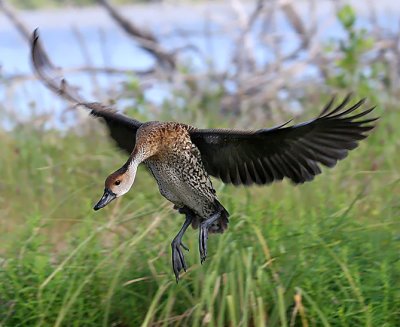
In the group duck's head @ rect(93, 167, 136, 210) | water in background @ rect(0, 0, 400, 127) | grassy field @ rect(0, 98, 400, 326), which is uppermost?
water in background @ rect(0, 0, 400, 127)

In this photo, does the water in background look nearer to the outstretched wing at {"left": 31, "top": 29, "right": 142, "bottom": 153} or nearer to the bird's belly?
the outstretched wing at {"left": 31, "top": 29, "right": 142, "bottom": 153}

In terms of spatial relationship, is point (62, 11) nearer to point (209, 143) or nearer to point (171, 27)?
point (171, 27)

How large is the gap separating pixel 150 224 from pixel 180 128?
0.65 metres

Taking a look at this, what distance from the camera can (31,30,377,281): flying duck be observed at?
3.81m

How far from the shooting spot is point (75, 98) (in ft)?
14.9

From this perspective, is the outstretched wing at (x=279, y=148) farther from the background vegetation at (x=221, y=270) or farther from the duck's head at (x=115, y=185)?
the duck's head at (x=115, y=185)

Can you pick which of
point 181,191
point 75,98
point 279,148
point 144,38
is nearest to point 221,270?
point 181,191

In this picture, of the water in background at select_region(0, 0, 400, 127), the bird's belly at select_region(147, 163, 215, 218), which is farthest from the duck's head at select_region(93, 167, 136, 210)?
the water in background at select_region(0, 0, 400, 127)

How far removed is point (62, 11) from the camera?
13656 mm

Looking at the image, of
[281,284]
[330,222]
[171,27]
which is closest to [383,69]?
[171,27]

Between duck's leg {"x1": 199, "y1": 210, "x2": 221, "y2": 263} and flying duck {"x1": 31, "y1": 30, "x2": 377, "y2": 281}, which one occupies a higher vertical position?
flying duck {"x1": 31, "y1": 30, "x2": 377, "y2": 281}

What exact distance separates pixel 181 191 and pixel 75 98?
2.69ft

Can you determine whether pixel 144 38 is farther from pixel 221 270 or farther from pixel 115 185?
pixel 115 185

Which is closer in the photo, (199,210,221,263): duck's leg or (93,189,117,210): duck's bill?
(93,189,117,210): duck's bill
